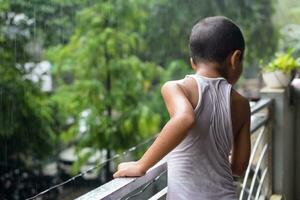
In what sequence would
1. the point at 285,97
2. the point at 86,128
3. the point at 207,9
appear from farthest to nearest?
the point at 207,9 < the point at 86,128 < the point at 285,97

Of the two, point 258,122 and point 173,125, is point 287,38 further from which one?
point 173,125

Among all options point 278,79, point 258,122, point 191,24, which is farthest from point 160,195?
point 191,24

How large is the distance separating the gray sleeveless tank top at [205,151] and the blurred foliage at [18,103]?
15.7 feet

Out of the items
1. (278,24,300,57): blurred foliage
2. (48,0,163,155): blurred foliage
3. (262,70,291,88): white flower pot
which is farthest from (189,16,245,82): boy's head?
(48,0,163,155): blurred foliage

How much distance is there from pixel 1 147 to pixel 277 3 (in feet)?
14.0

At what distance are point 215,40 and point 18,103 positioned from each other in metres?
4.99

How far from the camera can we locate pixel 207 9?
6848 mm

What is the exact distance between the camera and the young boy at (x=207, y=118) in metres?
0.97

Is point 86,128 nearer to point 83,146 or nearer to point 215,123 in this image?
point 83,146

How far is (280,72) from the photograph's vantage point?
7.52 ft

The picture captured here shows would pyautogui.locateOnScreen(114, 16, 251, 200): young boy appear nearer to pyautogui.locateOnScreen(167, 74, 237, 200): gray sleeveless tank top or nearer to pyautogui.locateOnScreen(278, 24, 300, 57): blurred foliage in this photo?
pyautogui.locateOnScreen(167, 74, 237, 200): gray sleeveless tank top

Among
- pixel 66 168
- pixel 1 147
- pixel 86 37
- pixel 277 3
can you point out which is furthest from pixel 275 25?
pixel 1 147

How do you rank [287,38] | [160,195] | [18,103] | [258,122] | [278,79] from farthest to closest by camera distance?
[287,38] → [18,103] → [278,79] → [258,122] → [160,195]

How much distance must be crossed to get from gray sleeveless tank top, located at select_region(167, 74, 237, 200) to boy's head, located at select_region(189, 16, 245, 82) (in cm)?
4
